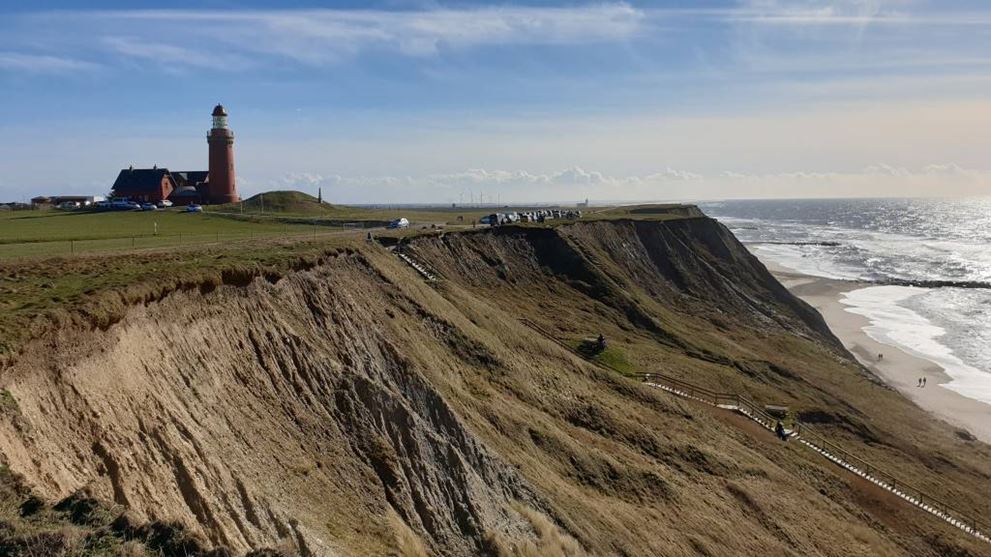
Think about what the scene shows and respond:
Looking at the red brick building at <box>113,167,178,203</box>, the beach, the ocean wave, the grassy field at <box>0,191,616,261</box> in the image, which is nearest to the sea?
the ocean wave

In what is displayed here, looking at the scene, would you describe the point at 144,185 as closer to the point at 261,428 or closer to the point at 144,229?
the point at 144,229

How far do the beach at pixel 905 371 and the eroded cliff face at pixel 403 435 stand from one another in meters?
5.87

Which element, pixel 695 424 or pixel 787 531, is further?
pixel 695 424

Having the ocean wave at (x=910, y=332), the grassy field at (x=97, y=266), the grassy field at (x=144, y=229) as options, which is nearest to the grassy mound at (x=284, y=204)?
the grassy field at (x=144, y=229)

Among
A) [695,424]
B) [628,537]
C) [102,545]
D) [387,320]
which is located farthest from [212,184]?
[102,545]

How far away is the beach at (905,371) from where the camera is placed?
4770 centimetres

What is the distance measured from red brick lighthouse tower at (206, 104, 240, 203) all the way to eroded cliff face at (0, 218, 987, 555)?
152 ft

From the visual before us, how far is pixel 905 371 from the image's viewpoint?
2292 inches

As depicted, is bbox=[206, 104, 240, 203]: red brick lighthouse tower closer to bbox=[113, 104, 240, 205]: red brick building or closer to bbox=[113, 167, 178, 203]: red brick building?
bbox=[113, 104, 240, 205]: red brick building

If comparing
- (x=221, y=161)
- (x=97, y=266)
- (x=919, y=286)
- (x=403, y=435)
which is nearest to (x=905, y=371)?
(x=403, y=435)

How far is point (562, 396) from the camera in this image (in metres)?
31.4

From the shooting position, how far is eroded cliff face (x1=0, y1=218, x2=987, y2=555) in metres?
15.0

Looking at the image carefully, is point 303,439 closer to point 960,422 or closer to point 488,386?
point 488,386

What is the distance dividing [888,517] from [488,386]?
18436 mm
